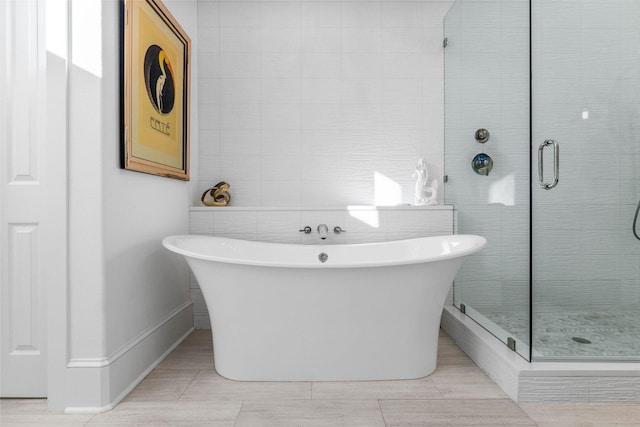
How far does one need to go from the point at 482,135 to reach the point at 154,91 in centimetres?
190

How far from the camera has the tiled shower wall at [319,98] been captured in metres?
2.94

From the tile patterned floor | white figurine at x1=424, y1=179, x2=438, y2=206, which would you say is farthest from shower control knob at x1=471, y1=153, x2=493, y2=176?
the tile patterned floor

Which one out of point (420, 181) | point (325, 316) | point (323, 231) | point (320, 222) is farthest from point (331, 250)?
point (420, 181)

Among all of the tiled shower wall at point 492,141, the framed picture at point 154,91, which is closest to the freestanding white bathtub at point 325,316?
the tiled shower wall at point 492,141

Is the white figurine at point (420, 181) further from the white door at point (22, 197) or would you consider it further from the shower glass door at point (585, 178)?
the white door at point (22, 197)

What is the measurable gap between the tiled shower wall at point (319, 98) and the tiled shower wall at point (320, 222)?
0.25 m

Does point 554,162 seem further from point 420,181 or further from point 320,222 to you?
point 320,222

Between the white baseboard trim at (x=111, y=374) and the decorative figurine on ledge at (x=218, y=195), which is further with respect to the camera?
the decorative figurine on ledge at (x=218, y=195)

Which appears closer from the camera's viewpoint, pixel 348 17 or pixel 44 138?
pixel 44 138

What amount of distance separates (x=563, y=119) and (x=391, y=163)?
1291 millimetres

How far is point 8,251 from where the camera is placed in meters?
1.73

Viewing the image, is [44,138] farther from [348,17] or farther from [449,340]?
[449,340]

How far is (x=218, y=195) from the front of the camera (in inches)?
111

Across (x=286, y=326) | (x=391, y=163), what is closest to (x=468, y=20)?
(x=391, y=163)
